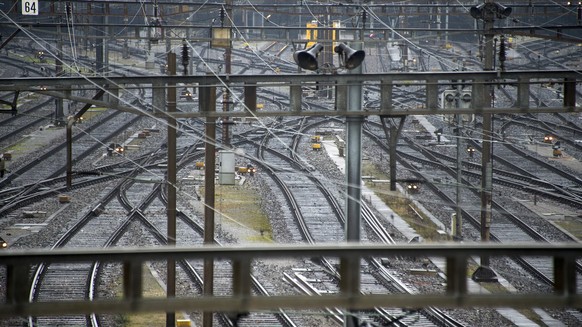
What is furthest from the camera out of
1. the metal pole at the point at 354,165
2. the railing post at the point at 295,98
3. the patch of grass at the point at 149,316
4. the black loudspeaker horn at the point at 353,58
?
the patch of grass at the point at 149,316

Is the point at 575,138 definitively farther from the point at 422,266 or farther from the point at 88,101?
the point at 88,101

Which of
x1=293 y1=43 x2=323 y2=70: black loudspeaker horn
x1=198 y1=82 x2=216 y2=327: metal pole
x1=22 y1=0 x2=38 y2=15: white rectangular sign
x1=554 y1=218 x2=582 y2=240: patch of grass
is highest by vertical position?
x1=22 y1=0 x2=38 y2=15: white rectangular sign

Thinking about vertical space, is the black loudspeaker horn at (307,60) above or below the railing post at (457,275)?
above

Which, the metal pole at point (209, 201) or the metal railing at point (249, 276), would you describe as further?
the metal pole at point (209, 201)

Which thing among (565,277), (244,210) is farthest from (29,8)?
(565,277)

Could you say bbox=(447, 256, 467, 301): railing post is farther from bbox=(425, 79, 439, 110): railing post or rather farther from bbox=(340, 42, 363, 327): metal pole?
bbox=(425, 79, 439, 110): railing post

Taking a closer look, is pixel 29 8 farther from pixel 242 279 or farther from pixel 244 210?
pixel 242 279

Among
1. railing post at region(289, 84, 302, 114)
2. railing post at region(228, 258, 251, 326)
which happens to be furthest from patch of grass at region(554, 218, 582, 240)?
railing post at region(228, 258, 251, 326)

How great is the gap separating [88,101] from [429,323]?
4.50 m

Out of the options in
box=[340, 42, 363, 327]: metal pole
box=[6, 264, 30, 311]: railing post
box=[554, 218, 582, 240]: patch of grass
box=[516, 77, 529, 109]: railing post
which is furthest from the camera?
box=[554, 218, 582, 240]: patch of grass

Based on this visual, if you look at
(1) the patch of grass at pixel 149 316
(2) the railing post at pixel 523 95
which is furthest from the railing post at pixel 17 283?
(1) the patch of grass at pixel 149 316

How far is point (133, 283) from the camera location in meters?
4.88

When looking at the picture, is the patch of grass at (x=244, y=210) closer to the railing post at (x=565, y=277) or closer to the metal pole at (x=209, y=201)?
the metal pole at (x=209, y=201)

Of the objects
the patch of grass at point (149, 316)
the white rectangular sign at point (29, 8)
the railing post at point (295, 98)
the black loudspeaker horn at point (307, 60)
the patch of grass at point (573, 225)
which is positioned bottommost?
the patch of grass at point (149, 316)
